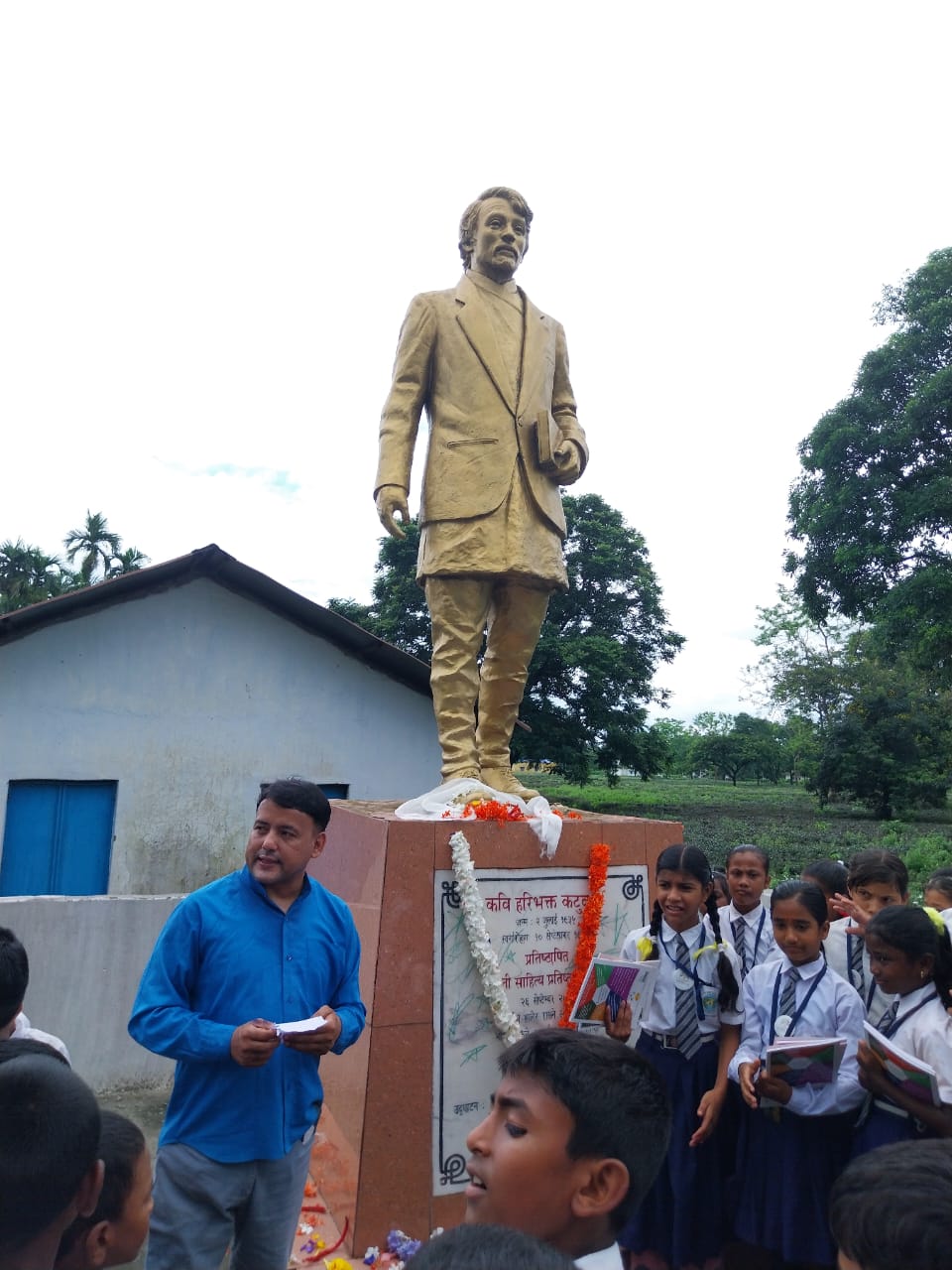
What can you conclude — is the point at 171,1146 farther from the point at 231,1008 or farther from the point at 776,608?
the point at 776,608

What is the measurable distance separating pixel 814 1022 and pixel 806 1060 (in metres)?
0.29

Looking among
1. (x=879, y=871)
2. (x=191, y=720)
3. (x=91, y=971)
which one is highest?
(x=191, y=720)

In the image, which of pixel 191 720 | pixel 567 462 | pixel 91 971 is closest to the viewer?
pixel 567 462

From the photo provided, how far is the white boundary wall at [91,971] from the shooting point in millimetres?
4973

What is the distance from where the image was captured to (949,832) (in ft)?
55.9

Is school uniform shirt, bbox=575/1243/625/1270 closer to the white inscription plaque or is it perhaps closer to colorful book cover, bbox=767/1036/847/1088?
colorful book cover, bbox=767/1036/847/1088

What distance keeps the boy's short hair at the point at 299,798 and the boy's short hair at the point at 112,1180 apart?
0.92 metres

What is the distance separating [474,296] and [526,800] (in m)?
2.49

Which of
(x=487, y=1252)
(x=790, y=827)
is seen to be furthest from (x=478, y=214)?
(x=790, y=827)

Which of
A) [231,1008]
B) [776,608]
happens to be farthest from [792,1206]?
[776,608]

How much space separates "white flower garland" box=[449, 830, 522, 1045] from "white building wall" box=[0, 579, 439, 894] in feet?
19.0

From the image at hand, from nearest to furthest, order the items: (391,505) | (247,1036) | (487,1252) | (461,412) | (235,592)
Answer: (487,1252) < (247,1036) < (391,505) < (461,412) < (235,592)

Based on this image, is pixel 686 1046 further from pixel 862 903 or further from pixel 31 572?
pixel 31 572

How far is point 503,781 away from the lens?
415cm
